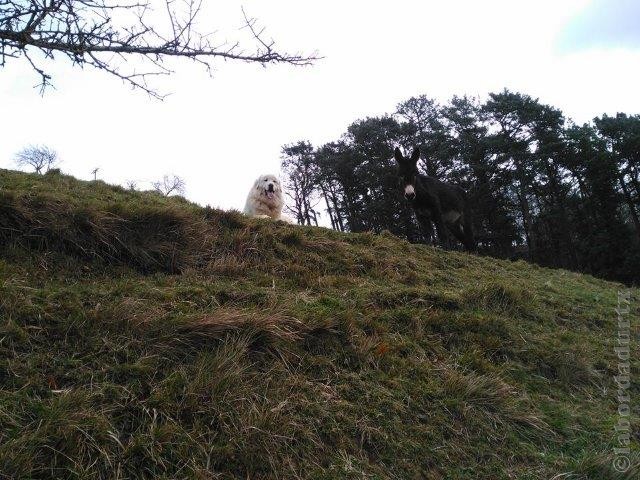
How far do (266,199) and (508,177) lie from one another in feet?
78.2

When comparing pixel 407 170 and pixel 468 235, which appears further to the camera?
pixel 468 235

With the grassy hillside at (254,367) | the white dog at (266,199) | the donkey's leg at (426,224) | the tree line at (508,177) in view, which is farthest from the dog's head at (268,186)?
the tree line at (508,177)

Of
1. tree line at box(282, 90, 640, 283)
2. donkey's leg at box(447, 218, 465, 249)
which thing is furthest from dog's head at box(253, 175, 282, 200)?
tree line at box(282, 90, 640, 283)

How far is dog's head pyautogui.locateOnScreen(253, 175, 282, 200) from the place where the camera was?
8.47 m

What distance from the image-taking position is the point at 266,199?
8438mm

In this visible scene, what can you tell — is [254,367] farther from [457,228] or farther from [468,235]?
[468,235]

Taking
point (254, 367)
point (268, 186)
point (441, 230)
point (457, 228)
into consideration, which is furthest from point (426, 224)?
point (254, 367)

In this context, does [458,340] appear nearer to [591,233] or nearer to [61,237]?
[61,237]

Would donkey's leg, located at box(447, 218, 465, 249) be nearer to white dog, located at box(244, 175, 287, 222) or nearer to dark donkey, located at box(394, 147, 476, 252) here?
dark donkey, located at box(394, 147, 476, 252)

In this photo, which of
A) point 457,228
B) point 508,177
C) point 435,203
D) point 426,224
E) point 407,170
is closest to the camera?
point 407,170

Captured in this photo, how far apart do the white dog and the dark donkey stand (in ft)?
9.00

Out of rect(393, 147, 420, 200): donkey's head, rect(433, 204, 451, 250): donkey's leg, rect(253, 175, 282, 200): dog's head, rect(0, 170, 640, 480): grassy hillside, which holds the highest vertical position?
rect(393, 147, 420, 200): donkey's head

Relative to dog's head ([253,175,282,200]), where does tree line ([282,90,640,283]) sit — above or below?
above

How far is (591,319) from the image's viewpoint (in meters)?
5.11
